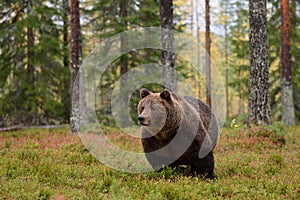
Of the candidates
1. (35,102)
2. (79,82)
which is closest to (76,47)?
(79,82)

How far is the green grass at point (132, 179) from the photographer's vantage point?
609 centimetres

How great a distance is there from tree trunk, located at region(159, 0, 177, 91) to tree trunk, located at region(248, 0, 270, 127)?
3.23 metres

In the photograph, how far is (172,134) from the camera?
23.9 feet

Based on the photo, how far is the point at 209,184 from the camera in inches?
271

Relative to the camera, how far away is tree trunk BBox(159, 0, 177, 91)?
15.1m

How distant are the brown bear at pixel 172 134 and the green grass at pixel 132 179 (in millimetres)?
332

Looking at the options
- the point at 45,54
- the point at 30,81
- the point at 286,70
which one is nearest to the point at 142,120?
the point at 45,54

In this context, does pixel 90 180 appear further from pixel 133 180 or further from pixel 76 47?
pixel 76 47

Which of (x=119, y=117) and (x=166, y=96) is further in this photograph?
(x=119, y=117)

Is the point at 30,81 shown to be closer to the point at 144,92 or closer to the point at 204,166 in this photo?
the point at 144,92

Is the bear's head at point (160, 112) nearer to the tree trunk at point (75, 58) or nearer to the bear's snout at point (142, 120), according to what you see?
the bear's snout at point (142, 120)

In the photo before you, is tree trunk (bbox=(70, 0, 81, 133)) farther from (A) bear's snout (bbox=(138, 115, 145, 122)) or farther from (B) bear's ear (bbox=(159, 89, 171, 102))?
(A) bear's snout (bbox=(138, 115, 145, 122))

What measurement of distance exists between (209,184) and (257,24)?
8.57m

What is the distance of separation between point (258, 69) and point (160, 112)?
7.75 m
